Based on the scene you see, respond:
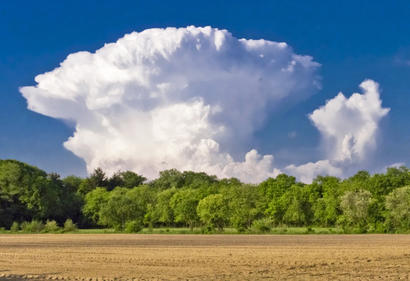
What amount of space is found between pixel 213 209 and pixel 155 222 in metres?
15.7

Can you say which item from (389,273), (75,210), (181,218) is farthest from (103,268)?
(75,210)

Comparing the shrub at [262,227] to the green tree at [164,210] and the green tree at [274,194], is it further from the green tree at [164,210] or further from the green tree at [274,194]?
the green tree at [164,210]

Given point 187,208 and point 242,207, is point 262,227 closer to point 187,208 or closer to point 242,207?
point 242,207

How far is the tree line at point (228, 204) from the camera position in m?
76.4

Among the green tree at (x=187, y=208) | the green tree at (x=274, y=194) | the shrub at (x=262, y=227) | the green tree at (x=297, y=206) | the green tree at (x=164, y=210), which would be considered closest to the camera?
the shrub at (x=262, y=227)

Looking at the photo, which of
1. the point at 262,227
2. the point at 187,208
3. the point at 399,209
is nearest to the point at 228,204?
the point at 187,208

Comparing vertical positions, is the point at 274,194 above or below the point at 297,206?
above

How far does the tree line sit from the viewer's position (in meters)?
76.4

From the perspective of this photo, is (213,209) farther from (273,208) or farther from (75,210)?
(75,210)

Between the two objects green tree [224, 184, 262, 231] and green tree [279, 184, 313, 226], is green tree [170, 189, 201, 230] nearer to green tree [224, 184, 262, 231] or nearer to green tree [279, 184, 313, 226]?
green tree [224, 184, 262, 231]

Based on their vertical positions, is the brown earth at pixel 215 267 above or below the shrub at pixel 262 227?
below

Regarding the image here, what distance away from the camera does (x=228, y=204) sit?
8325cm

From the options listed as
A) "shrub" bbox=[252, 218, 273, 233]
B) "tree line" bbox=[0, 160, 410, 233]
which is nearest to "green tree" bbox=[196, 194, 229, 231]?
"tree line" bbox=[0, 160, 410, 233]

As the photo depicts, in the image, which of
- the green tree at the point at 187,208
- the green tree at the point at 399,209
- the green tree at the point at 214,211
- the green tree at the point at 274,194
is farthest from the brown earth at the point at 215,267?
the green tree at the point at 187,208
